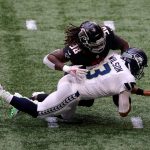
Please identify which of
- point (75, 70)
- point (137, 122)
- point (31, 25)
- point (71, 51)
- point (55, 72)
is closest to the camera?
point (75, 70)

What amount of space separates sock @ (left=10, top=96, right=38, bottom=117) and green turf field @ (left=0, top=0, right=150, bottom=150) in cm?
12

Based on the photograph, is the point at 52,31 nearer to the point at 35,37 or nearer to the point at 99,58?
the point at 35,37

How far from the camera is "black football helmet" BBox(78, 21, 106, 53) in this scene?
5.39 meters

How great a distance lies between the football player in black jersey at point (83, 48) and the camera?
539 cm

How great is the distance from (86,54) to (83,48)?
2.6 inches

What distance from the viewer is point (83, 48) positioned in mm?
5477

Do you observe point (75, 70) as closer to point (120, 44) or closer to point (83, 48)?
point (83, 48)

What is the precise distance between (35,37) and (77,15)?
107cm

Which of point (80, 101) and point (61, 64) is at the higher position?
point (61, 64)

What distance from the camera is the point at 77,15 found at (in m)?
8.73

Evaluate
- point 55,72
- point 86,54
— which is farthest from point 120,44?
point 55,72

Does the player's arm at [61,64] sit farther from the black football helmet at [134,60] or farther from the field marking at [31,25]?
the field marking at [31,25]

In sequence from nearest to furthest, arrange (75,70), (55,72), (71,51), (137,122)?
(75,70) → (71,51) → (137,122) → (55,72)

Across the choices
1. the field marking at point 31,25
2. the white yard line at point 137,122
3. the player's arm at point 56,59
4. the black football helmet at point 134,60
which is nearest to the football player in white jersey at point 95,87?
the black football helmet at point 134,60
